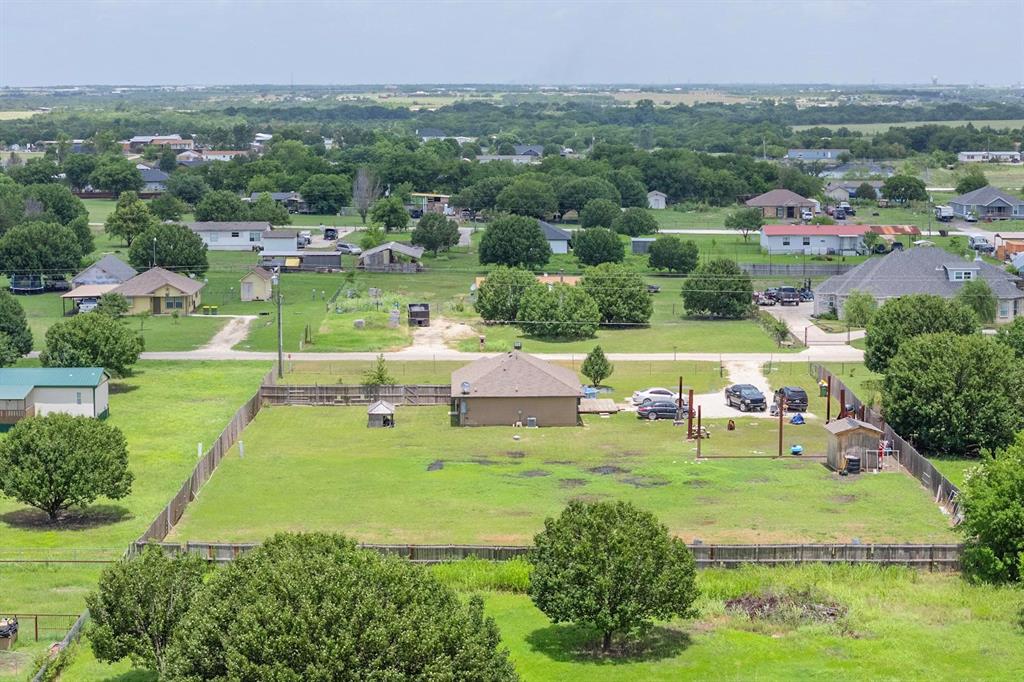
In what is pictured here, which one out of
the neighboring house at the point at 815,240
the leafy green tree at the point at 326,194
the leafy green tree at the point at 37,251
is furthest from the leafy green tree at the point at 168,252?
the leafy green tree at the point at 326,194

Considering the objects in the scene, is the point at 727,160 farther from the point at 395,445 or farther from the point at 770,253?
the point at 395,445

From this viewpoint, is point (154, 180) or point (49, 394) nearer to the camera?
point (49, 394)

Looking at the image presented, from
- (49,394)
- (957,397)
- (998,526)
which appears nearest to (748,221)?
(957,397)

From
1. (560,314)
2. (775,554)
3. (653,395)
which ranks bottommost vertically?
(775,554)

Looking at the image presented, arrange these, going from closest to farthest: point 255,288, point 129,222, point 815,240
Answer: point 255,288, point 815,240, point 129,222

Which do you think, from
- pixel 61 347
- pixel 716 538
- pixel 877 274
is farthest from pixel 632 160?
pixel 716 538

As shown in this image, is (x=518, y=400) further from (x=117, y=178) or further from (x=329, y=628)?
(x=117, y=178)

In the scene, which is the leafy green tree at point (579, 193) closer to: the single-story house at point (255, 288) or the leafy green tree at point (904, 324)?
the single-story house at point (255, 288)
